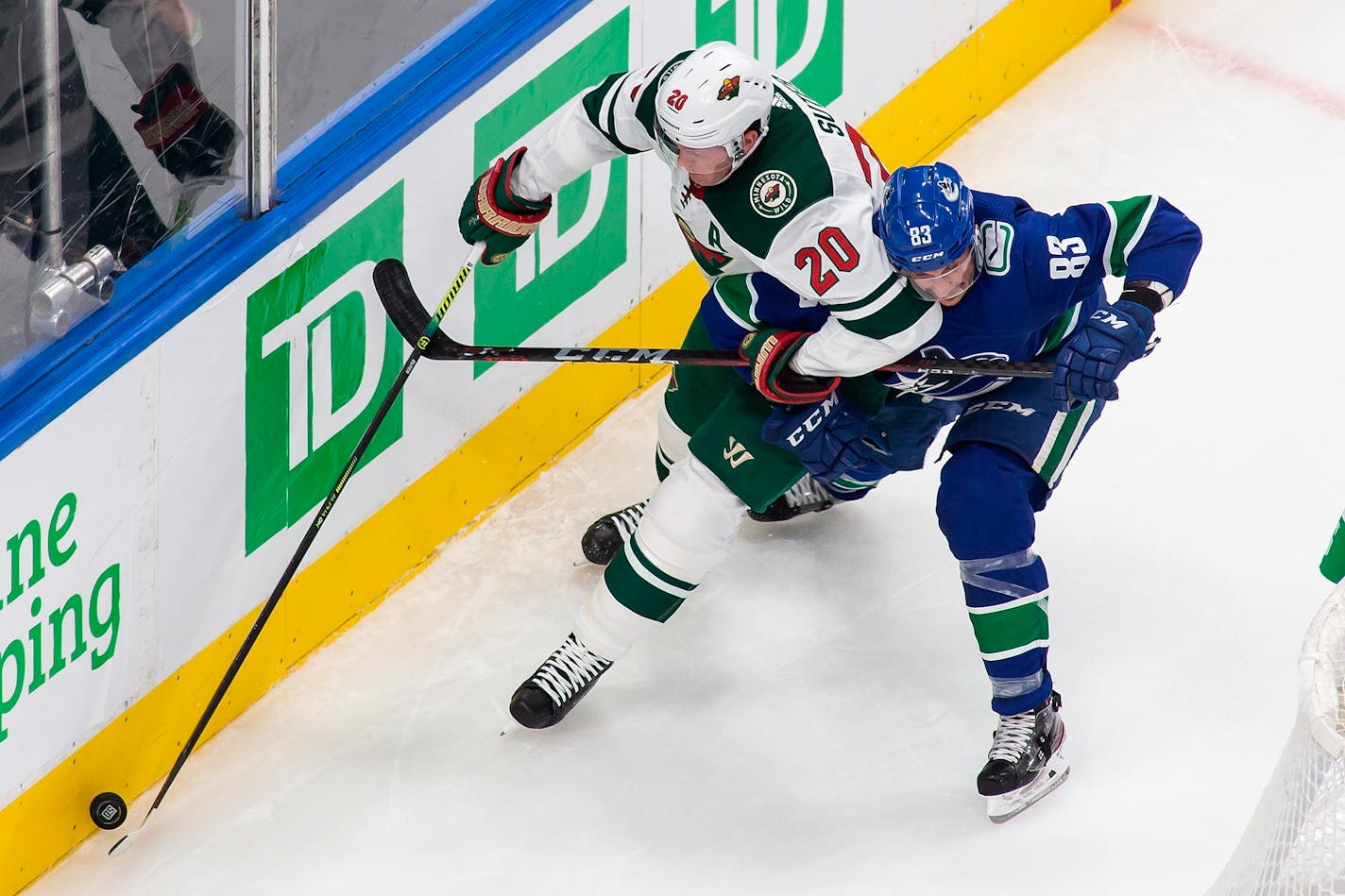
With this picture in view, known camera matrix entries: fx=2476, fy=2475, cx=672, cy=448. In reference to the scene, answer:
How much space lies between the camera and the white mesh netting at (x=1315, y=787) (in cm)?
314

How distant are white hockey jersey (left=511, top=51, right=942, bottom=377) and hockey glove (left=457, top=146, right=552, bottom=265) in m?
0.34

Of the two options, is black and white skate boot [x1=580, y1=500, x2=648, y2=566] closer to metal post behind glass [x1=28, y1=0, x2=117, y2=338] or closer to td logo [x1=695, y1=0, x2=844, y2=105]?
td logo [x1=695, y1=0, x2=844, y2=105]

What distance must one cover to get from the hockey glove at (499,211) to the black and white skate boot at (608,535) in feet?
2.18

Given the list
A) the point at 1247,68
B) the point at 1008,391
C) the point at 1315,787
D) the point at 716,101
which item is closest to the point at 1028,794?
the point at 1008,391

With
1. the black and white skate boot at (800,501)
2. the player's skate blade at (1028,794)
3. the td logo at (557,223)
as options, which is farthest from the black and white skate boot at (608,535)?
the player's skate blade at (1028,794)

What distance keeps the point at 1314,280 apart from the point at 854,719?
68.0 inches

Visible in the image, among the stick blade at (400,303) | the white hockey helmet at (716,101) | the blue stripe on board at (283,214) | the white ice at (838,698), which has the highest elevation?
the white hockey helmet at (716,101)

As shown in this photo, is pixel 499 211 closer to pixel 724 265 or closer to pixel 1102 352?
pixel 724 265

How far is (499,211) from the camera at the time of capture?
4535 millimetres

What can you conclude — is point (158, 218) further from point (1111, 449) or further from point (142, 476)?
point (1111, 449)

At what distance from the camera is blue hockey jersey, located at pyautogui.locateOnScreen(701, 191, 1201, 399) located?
4.13 meters

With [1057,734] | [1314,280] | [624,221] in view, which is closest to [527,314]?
[624,221]

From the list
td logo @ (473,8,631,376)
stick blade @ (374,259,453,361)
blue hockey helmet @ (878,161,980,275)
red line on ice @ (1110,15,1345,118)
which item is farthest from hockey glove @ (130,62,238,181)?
red line on ice @ (1110,15,1345,118)

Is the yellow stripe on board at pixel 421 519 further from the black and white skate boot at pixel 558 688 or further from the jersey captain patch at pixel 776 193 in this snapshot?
the jersey captain patch at pixel 776 193
